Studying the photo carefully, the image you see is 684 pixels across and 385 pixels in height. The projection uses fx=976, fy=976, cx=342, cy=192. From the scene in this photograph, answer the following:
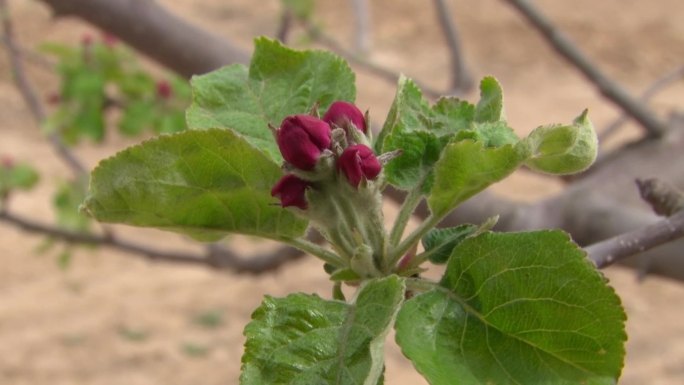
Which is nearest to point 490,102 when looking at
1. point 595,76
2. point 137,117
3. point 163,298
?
point 595,76

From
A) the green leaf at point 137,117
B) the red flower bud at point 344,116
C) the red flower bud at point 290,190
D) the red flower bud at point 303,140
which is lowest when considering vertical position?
the red flower bud at point 290,190

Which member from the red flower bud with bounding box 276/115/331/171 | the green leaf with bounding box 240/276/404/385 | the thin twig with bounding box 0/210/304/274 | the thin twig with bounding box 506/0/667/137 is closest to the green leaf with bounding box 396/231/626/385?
the green leaf with bounding box 240/276/404/385

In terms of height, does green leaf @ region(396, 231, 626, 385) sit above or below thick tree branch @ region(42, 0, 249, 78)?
below

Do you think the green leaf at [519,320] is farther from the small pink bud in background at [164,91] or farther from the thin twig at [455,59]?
the small pink bud in background at [164,91]

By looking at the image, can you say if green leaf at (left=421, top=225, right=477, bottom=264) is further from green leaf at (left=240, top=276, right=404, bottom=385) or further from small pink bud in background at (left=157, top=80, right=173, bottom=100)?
small pink bud in background at (left=157, top=80, right=173, bottom=100)

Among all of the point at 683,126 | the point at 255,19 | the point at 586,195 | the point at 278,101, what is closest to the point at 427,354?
the point at 278,101

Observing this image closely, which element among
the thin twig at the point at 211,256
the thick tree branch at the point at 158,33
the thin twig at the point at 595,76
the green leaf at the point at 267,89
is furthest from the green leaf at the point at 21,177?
the green leaf at the point at 267,89
